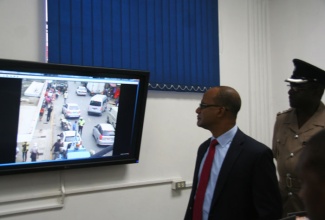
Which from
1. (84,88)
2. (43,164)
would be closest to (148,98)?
(84,88)

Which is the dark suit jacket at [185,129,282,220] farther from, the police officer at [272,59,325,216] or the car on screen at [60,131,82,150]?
the car on screen at [60,131,82,150]

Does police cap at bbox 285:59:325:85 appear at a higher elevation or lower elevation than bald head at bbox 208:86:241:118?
higher

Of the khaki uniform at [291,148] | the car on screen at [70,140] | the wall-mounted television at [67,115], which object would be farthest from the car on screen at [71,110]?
the khaki uniform at [291,148]

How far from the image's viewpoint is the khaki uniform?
202 centimetres

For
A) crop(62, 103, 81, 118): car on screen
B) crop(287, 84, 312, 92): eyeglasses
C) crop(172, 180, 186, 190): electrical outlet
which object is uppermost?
crop(287, 84, 312, 92): eyeglasses

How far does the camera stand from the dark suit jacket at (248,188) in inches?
63.7

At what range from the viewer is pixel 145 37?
2.78 meters

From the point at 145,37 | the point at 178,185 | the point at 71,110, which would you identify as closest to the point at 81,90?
the point at 71,110

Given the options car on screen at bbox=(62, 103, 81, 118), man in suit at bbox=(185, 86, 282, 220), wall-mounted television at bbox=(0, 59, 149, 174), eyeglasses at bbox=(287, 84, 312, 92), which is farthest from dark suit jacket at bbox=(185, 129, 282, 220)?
car on screen at bbox=(62, 103, 81, 118)

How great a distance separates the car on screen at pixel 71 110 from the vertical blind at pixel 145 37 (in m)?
0.36

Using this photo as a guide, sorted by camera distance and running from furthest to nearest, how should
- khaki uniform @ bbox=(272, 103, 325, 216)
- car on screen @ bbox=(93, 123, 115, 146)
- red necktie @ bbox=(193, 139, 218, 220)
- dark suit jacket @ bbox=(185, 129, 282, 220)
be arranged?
car on screen @ bbox=(93, 123, 115, 146)
khaki uniform @ bbox=(272, 103, 325, 216)
red necktie @ bbox=(193, 139, 218, 220)
dark suit jacket @ bbox=(185, 129, 282, 220)

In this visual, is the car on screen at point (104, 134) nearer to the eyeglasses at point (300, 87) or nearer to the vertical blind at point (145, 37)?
the vertical blind at point (145, 37)

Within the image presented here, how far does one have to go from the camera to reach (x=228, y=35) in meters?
3.35

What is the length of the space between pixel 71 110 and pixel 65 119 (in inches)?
3.1
